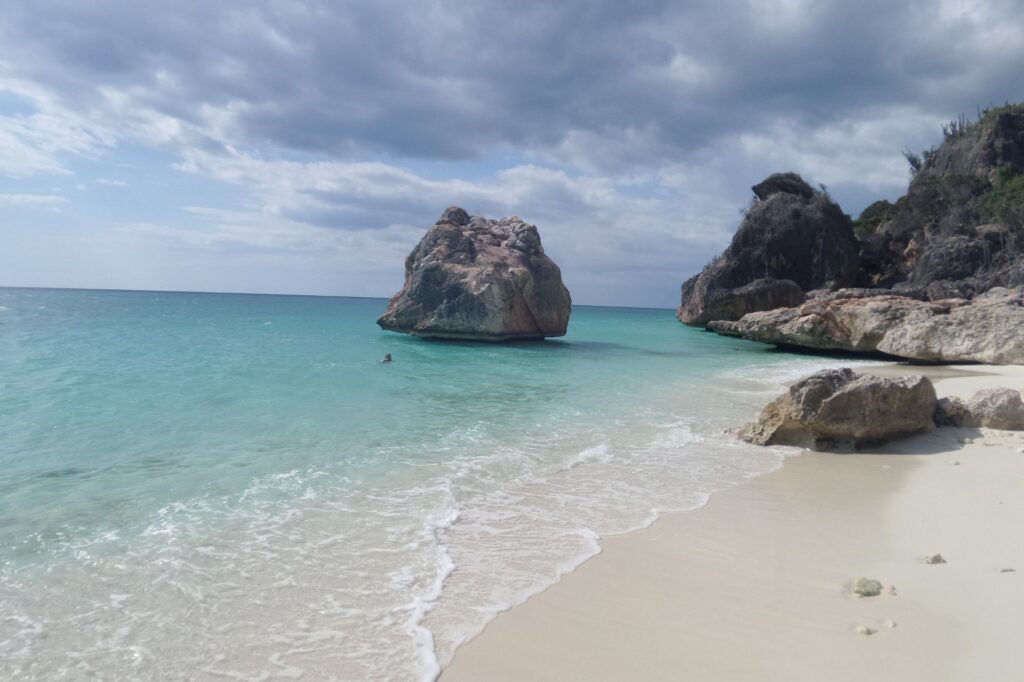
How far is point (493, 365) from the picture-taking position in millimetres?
19828

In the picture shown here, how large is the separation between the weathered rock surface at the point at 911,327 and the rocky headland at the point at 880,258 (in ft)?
0.16

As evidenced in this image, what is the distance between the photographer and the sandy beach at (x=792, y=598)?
10.4 feet

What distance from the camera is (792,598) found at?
12.9 ft

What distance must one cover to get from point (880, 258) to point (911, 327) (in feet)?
85.8

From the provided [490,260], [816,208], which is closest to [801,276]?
[816,208]

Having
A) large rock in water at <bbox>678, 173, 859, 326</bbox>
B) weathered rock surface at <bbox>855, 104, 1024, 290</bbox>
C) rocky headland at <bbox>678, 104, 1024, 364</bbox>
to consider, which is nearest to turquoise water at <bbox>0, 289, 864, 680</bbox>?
rocky headland at <bbox>678, 104, 1024, 364</bbox>

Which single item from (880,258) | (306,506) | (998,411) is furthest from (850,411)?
(880,258)

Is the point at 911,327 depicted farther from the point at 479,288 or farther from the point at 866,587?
the point at 866,587

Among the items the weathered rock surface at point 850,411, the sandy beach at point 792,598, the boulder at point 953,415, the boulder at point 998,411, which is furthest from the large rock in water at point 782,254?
the sandy beach at point 792,598

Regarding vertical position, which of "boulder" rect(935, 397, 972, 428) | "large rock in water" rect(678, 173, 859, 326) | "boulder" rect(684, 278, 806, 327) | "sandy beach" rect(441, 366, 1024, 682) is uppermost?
"large rock in water" rect(678, 173, 859, 326)

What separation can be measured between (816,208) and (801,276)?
14.3 ft

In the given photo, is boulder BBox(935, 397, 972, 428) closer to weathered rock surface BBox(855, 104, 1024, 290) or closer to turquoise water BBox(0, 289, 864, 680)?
turquoise water BBox(0, 289, 864, 680)

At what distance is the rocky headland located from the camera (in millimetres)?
22344

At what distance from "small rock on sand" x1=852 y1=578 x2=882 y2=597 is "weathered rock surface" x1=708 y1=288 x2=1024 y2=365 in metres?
16.0
